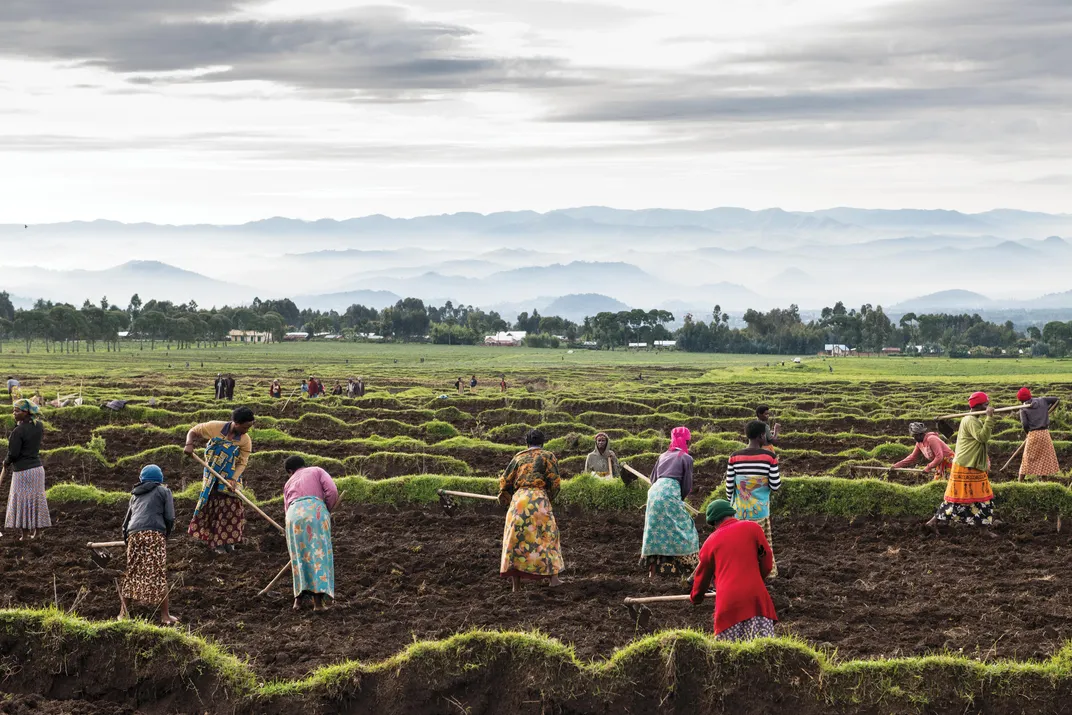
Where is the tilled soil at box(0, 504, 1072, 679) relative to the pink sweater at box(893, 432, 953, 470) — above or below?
below

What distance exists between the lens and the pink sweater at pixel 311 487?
11.5m

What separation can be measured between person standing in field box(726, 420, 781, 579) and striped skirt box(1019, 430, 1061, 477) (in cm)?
745

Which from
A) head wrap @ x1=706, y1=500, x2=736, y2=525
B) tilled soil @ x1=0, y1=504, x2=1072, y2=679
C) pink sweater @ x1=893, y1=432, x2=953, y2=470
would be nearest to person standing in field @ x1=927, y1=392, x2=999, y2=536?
tilled soil @ x1=0, y1=504, x2=1072, y2=679

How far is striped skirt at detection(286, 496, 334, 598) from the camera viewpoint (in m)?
11.2

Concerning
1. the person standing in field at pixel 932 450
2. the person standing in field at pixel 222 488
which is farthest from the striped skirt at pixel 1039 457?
the person standing in field at pixel 222 488

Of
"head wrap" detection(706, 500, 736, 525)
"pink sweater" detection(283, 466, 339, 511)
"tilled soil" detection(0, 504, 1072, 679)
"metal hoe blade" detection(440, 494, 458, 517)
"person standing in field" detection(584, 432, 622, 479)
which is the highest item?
"head wrap" detection(706, 500, 736, 525)

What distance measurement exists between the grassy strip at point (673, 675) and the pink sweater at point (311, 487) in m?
2.49

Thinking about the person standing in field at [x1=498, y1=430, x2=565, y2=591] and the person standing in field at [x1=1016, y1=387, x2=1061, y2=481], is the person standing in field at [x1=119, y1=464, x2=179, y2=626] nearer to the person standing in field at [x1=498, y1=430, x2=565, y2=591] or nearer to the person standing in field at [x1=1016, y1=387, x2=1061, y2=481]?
the person standing in field at [x1=498, y1=430, x2=565, y2=591]

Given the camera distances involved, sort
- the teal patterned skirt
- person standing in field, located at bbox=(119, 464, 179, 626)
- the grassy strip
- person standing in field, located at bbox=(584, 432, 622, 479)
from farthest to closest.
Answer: person standing in field, located at bbox=(584, 432, 622, 479), the teal patterned skirt, person standing in field, located at bbox=(119, 464, 179, 626), the grassy strip

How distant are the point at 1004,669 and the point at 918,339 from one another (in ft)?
549

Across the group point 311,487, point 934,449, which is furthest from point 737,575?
point 934,449

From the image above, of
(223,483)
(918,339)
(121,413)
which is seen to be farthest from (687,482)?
(918,339)

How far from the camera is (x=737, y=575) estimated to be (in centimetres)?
862

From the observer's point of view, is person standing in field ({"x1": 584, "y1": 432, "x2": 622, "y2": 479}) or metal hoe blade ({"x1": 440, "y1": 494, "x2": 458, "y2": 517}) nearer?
metal hoe blade ({"x1": 440, "y1": 494, "x2": 458, "y2": 517})
